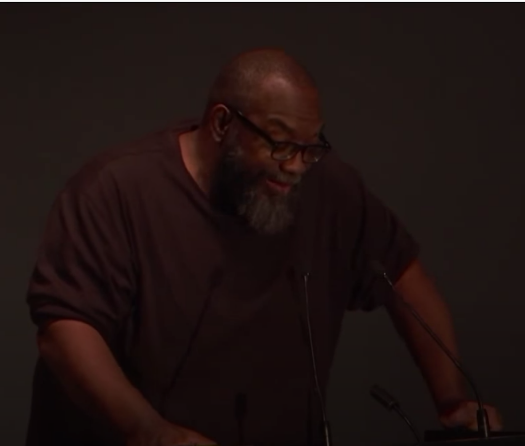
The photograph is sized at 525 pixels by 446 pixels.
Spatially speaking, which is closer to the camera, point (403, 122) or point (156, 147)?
point (156, 147)

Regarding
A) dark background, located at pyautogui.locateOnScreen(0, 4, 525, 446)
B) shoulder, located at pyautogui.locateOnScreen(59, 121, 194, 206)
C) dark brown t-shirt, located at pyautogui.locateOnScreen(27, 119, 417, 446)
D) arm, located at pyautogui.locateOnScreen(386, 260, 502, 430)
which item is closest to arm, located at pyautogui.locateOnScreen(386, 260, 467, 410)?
arm, located at pyautogui.locateOnScreen(386, 260, 502, 430)

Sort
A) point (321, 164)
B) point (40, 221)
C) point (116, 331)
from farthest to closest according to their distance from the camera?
point (40, 221), point (321, 164), point (116, 331)

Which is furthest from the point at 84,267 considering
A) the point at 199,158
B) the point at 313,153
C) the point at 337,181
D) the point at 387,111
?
the point at 387,111

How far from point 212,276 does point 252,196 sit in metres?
0.17

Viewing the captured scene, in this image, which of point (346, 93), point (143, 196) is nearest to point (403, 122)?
point (346, 93)

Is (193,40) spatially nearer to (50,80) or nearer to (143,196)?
(50,80)

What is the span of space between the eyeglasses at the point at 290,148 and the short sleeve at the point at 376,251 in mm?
314

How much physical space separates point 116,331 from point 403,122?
1285 mm

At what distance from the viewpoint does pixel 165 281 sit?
2336mm

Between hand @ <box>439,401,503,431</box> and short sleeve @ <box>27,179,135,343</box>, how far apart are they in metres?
0.62

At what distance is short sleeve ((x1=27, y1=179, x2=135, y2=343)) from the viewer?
220cm

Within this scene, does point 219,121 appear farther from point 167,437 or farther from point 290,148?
point 167,437

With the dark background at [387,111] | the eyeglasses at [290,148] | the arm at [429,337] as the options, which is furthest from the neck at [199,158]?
the dark background at [387,111]

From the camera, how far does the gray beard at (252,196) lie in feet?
7.75
